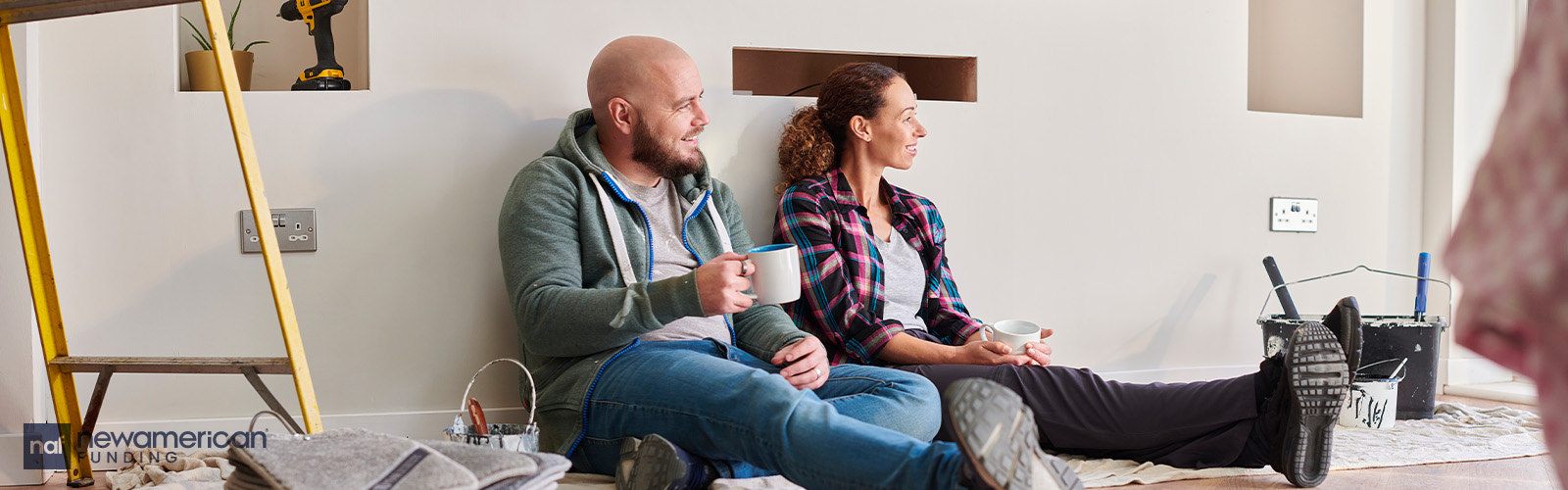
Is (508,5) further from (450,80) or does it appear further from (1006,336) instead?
(1006,336)

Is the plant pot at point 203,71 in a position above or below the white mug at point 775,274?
above

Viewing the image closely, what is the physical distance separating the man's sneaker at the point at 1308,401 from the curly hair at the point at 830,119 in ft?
3.18

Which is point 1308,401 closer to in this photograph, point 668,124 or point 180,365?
point 668,124

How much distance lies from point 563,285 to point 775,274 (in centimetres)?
43

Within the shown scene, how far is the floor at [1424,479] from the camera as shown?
1800mm

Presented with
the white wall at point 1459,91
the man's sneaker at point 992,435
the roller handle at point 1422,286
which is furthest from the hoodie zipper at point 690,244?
the white wall at point 1459,91

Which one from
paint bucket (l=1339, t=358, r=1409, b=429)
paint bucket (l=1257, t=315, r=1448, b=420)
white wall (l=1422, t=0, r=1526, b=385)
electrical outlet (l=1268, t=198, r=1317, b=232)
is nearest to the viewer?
paint bucket (l=1339, t=358, r=1409, b=429)

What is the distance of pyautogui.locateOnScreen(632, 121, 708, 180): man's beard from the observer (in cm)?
194

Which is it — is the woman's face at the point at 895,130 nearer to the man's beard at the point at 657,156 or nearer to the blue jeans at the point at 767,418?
the man's beard at the point at 657,156

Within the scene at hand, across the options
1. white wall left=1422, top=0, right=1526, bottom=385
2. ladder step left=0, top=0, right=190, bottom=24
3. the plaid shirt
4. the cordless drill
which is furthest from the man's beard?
white wall left=1422, top=0, right=1526, bottom=385

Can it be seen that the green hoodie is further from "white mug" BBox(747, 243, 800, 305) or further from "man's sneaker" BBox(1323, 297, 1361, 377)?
"man's sneaker" BBox(1323, 297, 1361, 377)


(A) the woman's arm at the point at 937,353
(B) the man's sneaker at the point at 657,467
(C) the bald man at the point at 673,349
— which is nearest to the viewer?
(C) the bald man at the point at 673,349

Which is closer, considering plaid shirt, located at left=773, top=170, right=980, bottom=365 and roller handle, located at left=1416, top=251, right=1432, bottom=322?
plaid shirt, located at left=773, top=170, right=980, bottom=365

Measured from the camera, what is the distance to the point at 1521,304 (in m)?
0.43
